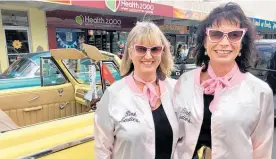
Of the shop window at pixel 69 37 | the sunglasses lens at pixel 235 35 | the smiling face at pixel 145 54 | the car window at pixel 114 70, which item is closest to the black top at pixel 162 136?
the smiling face at pixel 145 54

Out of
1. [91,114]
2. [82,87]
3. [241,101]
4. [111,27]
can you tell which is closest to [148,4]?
[111,27]

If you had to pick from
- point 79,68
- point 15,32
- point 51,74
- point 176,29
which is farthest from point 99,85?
point 176,29

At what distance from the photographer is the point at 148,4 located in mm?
10414

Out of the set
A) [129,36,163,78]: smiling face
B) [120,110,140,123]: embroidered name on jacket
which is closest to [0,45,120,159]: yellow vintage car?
[120,110,140,123]: embroidered name on jacket

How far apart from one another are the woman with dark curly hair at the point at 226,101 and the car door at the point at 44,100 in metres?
2.00

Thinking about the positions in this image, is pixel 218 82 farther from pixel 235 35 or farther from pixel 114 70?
pixel 114 70

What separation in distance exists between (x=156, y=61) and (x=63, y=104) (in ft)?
6.66

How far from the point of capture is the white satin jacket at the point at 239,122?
1.35 m

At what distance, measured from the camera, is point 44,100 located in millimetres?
3035

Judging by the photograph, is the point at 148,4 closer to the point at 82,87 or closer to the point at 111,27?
the point at 111,27

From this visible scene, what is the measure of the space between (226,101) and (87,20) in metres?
10.7

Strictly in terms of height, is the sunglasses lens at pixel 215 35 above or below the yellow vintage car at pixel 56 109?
above

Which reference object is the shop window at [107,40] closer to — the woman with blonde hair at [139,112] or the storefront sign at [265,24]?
the storefront sign at [265,24]

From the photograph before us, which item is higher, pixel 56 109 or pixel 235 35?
pixel 235 35
